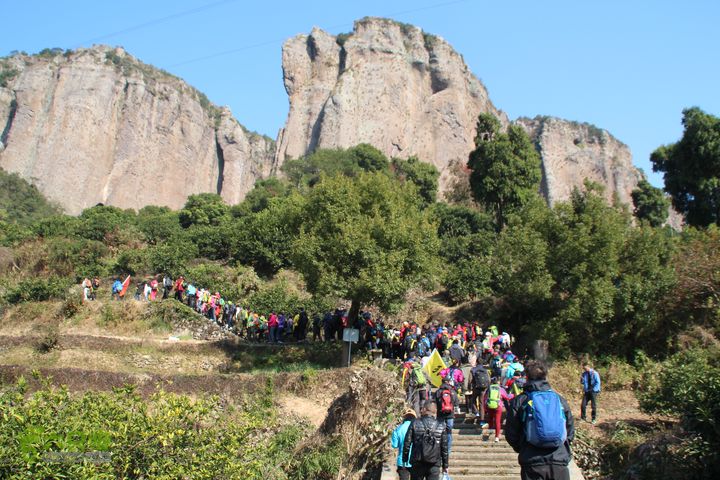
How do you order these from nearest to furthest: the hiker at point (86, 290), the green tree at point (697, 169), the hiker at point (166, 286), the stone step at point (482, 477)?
the stone step at point (482, 477), the hiker at point (86, 290), the hiker at point (166, 286), the green tree at point (697, 169)

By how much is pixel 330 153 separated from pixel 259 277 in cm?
2700

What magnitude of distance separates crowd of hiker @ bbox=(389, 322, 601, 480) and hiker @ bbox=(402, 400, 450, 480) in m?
0.01

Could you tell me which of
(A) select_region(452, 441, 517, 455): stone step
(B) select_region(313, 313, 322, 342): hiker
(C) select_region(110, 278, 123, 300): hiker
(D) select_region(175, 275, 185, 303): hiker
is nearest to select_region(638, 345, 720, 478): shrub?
(A) select_region(452, 441, 517, 455): stone step

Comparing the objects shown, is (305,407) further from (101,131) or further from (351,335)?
(101,131)

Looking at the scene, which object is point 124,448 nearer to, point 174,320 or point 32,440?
point 32,440

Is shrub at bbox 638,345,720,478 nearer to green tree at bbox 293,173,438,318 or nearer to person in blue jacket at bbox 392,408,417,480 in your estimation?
person in blue jacket at bbox 392,408,417,480

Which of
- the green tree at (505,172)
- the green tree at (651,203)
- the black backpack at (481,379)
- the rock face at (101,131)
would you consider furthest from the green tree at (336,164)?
the black backpack at (481,379)

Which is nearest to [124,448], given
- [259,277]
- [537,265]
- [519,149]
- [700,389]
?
[700,389]

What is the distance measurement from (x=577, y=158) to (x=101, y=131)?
55582mm

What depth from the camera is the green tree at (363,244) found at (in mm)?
18156

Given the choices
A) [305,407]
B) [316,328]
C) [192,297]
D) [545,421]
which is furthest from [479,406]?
[192,297]

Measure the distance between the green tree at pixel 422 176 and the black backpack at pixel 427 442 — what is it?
39268mm

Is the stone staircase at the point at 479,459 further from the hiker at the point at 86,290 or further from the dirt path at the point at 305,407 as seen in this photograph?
the hiker at the point at 86,290

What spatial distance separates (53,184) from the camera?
215 ft
